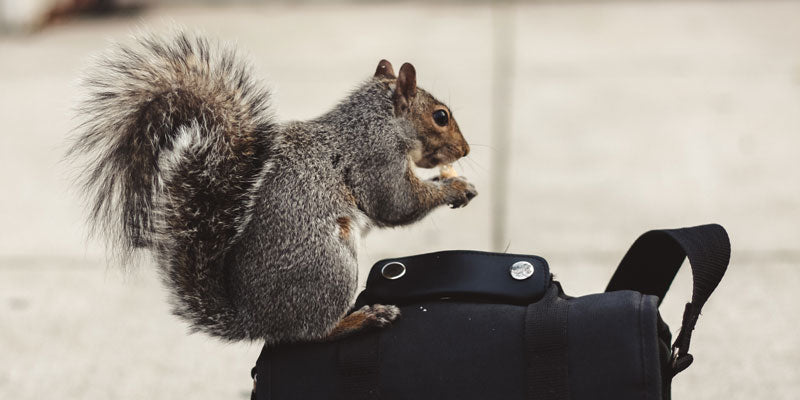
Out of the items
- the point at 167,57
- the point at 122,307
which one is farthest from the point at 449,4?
the point at 167,57

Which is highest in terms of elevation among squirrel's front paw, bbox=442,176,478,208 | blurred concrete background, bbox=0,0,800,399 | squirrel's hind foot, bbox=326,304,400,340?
squirrel's front paw, bbox=442,176,478,208

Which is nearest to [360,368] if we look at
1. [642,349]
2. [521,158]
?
[642,349]

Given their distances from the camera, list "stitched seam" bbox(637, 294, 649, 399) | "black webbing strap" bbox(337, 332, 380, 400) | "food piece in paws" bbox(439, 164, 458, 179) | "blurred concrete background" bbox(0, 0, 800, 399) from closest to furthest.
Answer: "stitched seam" bbox(637, 294, 649, 399) → "black webbing strap" bbox(337, 332, 380, 400) → "food piece in paws" bbox(439, 164, 458, 179) → "blurred concrete background" bbox(0, 0, 800, 399)

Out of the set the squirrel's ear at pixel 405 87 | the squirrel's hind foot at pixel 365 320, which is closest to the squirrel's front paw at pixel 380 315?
the squirrel's hind foot at pixel 365 320

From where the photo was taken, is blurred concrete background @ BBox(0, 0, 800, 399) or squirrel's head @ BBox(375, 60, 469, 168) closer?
squirrel's head @ BBox(375, 60, 469, 168)

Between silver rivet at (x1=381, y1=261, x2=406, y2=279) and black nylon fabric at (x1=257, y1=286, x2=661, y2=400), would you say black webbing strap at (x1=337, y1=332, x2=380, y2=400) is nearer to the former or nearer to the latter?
black nylon fabric at (x1=257, y1=286, x2=661, y2=400)

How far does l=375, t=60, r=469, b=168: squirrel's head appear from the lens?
234cm

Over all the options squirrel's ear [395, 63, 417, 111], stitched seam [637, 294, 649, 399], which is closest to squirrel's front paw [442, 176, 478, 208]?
squirrel's ear [395, 63, 417, 111]

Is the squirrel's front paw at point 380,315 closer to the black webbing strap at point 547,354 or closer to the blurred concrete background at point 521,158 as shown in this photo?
the black webbing strap at point 547,354

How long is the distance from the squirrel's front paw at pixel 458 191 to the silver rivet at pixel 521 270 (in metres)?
0.32

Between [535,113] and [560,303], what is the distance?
115 inches

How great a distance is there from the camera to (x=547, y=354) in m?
1.93

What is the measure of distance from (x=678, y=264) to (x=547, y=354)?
0.41 metres

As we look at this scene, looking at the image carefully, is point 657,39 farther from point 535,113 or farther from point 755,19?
point 535,113
